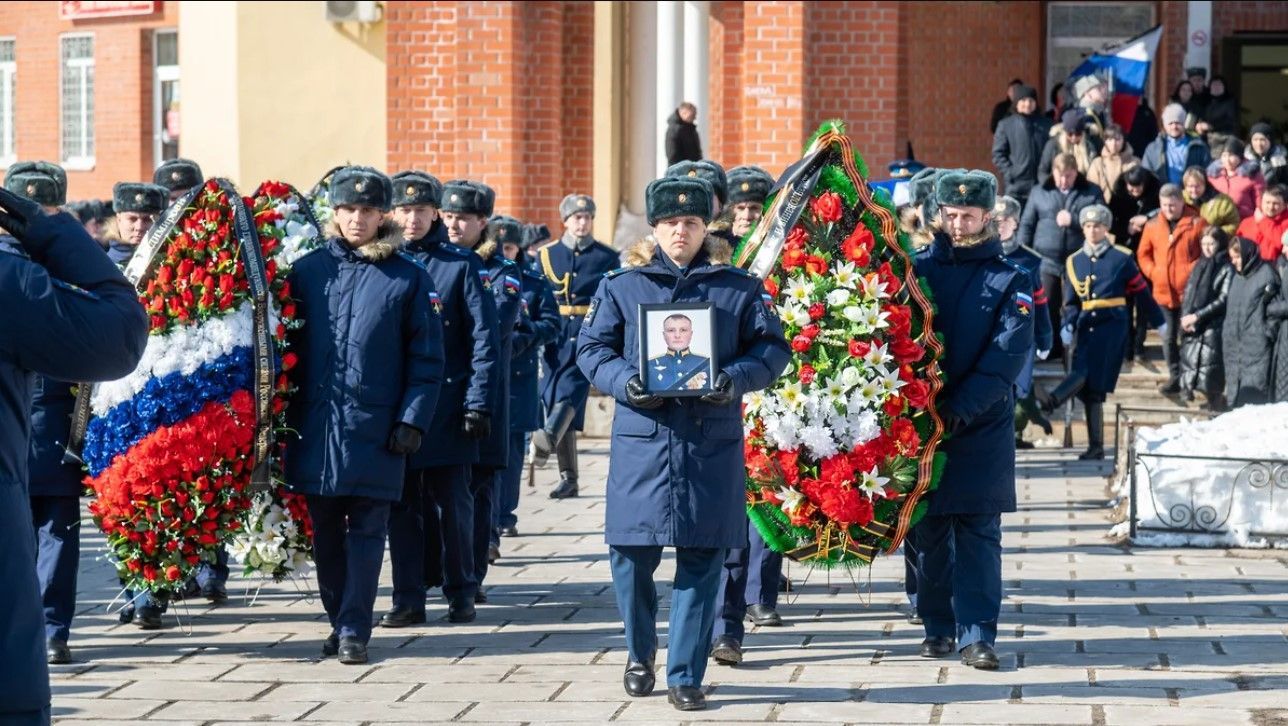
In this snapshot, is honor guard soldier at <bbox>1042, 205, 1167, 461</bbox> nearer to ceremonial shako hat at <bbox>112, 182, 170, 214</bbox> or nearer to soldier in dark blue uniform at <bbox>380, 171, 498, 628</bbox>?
soldier in dark blue uniform at <bbox>380, 171, 498, 628</bbox>

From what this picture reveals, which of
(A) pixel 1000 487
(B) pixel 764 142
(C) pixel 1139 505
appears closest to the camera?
(A) pixel 1000 487

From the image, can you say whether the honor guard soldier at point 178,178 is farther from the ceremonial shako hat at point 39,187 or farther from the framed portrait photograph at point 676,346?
the framed portrait photograph at point 676,346

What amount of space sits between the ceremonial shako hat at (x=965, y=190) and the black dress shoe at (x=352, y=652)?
9.46 feet

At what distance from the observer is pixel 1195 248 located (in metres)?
17.0

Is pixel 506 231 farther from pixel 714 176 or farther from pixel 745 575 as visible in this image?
pixel 745 575

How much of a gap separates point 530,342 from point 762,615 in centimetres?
312

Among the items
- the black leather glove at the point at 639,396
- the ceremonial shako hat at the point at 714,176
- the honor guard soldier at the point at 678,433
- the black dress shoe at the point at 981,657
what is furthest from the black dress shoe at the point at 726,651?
the ceremonial shako hat at the point at 714,176

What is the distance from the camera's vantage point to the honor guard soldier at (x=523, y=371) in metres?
11.4

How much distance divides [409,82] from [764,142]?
3.17m

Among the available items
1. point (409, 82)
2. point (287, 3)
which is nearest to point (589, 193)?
point (409, 82)

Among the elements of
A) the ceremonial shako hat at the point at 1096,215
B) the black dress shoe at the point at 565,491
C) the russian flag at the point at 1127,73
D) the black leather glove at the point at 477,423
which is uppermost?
the russian flag at the point at 1127,73

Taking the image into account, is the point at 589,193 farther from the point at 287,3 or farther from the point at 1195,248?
the point at 1195,248

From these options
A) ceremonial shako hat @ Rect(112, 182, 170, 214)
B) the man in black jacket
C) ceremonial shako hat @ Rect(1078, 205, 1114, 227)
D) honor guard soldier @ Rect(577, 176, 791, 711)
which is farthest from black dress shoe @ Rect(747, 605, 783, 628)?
the man in black jacket

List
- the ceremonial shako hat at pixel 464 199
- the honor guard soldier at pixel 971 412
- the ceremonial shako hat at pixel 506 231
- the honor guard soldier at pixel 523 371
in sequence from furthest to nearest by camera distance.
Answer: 1. the ceremonial shako hat at pixel 506 231
2. the honor guard soldier at pixel 523 371
3. the ceremonial shako hat at pixel 464 199
4. the honor guard soldier at pixel 971 412
